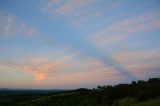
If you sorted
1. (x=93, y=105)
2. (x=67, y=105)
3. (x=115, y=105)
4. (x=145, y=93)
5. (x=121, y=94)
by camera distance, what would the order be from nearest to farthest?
(x=115, y=105) < (x=145, y=93) < (x=93, y=105) < (x=121, y=94) < (x=67, y=105)

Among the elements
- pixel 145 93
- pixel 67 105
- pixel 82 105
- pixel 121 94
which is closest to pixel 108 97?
pixel 121 94

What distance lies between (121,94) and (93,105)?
550cm

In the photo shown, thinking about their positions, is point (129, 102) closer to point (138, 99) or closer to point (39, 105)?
point (138, 99)

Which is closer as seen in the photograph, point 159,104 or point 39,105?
point 159,104

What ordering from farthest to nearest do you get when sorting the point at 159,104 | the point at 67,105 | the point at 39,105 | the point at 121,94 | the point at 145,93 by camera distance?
the point at 39,105 < the point at 67,105 < the point at 121,94 < the point at 145,93 < the point at 159,104

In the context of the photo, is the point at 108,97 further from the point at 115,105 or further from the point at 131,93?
the point at 115,105

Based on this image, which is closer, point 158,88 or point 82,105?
point 158,88

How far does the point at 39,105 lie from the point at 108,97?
3105 cm

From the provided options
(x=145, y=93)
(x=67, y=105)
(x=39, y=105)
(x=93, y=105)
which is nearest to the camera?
(x=145, y=93)

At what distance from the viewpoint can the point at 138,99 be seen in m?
33.5

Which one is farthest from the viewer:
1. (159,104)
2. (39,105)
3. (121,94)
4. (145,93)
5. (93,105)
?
(39,105)

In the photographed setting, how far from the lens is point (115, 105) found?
3195cm

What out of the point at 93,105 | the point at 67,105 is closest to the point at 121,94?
the point at 93,105

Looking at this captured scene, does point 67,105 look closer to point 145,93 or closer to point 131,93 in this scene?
point 131,93
